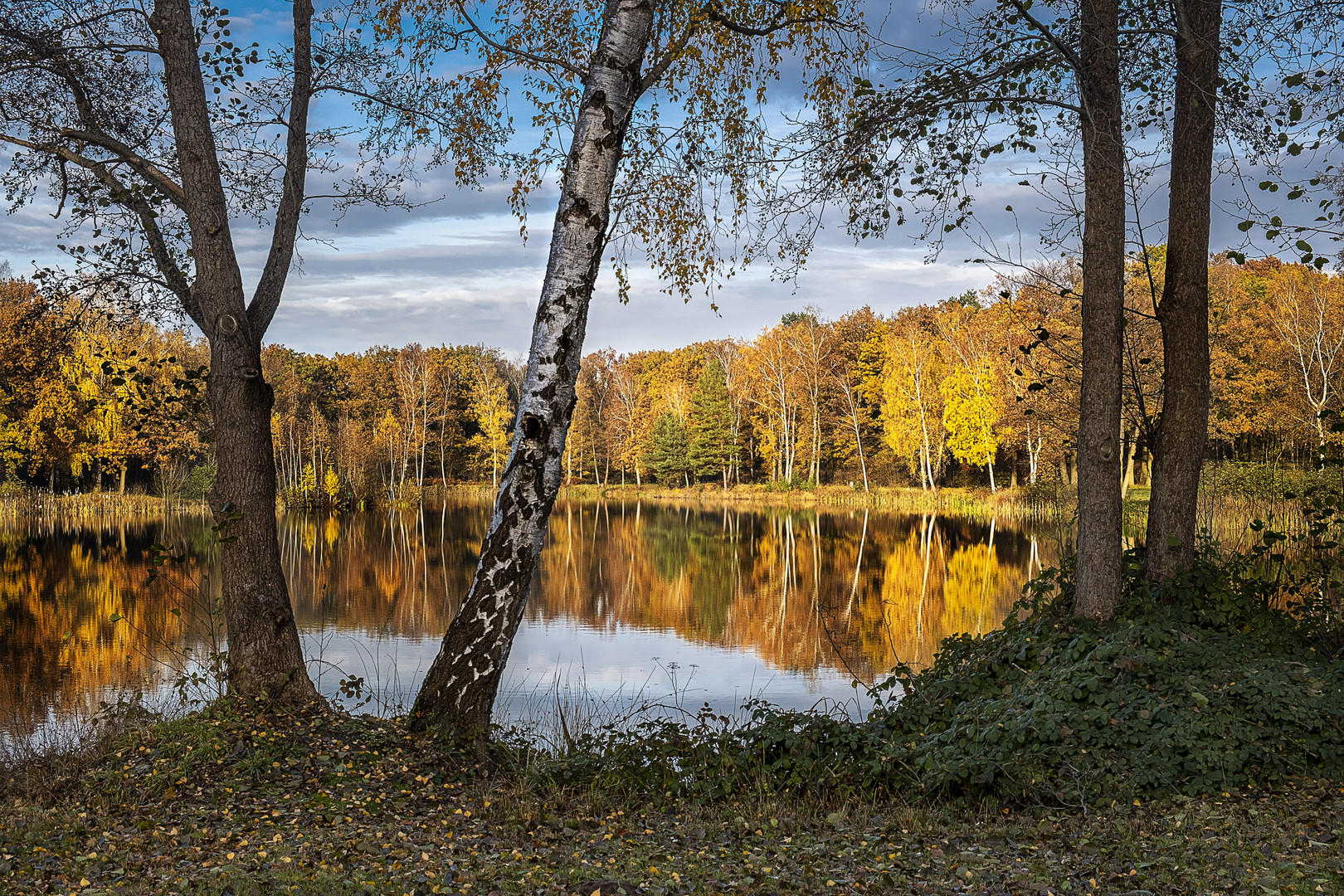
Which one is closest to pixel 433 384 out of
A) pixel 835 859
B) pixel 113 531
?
pixel 113 531

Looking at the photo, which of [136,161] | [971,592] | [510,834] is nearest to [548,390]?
[510,834]

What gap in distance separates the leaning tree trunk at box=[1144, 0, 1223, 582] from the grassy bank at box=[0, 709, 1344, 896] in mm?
2872

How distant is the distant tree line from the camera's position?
3250cm

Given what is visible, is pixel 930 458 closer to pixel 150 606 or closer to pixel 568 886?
pixel 150 606

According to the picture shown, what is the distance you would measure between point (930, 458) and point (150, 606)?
39.6 metres

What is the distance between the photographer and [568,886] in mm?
3736

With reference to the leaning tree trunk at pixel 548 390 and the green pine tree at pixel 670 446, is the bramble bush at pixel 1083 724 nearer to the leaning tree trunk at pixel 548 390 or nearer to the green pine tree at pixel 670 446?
the leaning tree trunk at pixel 548 390

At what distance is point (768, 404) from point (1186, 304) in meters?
46.3

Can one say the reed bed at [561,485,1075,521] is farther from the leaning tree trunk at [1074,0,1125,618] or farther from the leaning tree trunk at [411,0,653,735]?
the leaning tree trunk at [411,0,653,735]

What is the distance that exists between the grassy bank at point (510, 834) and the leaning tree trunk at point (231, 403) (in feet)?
2.06

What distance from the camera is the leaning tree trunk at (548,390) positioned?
5859 mm

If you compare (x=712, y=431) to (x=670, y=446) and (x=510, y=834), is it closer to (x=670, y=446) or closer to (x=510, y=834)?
(x=670, y=446)

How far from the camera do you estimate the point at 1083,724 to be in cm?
538

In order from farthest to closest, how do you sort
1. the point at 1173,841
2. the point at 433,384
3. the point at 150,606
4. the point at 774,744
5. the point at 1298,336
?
the point at 433,384 → the point at 1298,336 → the point at 150,606 → the point at 774,744 → the point at 1173,841
